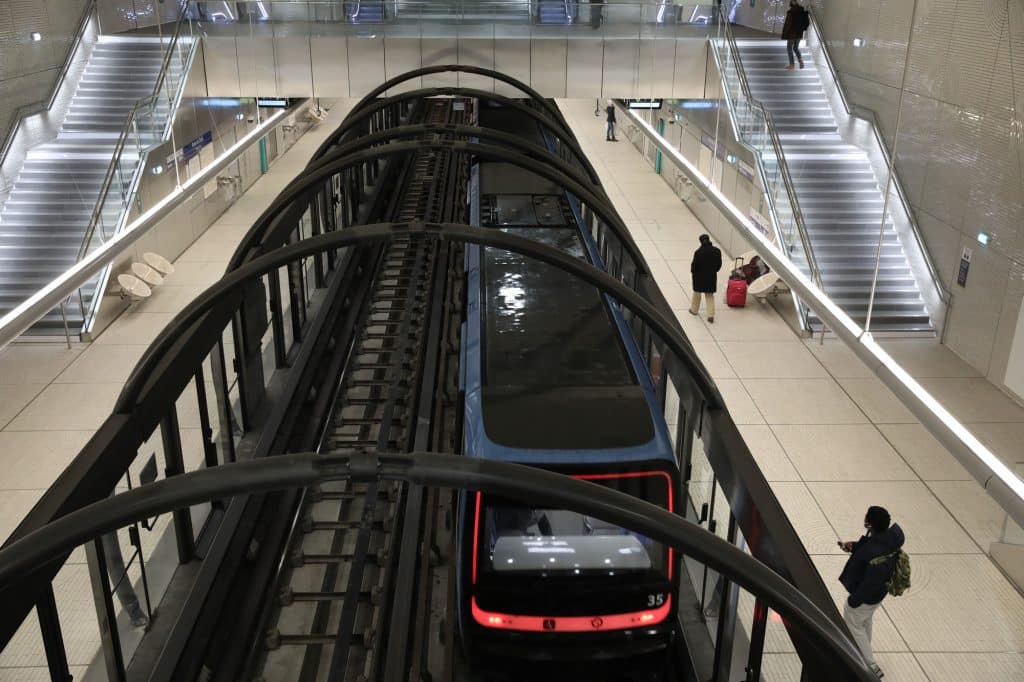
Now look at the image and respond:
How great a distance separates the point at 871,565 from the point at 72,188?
13713 millimetres

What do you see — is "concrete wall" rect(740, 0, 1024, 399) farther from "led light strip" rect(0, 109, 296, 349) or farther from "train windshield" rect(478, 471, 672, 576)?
"led light strip" rect(0, 109, 296, 349)

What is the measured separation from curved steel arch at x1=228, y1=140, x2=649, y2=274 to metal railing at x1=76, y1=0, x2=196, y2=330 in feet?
22.6

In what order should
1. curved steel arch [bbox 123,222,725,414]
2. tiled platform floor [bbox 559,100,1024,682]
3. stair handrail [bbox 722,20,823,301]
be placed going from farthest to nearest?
stair handrail [bbox 722,20,823,301] < tiled platform floor [bbox 559,100,1024,682] < curved steel arch [bbox 123,222,725,414]

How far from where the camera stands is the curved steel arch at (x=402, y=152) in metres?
6.75

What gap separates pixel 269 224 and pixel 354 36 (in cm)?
1220

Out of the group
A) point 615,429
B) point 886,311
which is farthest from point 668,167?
point 615,429

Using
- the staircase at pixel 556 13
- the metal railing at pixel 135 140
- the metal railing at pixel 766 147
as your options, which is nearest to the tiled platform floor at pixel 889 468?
the metal railing at pixel 766 147

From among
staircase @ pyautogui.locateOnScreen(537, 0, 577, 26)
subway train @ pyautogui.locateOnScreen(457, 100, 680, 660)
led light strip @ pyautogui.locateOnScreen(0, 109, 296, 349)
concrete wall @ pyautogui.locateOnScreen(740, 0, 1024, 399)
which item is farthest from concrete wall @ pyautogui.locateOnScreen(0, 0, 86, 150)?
concrete wall @ pyautogui.locateOnScreen(740, 0, 1024, 399)

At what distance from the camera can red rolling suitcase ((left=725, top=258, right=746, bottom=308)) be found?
14977mm

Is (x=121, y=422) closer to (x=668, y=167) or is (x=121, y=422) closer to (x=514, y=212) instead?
(x=514, y=212)

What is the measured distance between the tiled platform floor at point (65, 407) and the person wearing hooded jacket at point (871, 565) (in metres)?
5.25

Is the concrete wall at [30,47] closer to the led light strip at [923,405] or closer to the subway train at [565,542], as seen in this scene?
the led light strip at [923,405]

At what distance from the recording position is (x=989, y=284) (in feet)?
41.0

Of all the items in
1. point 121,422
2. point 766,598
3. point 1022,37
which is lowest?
point 121,422
